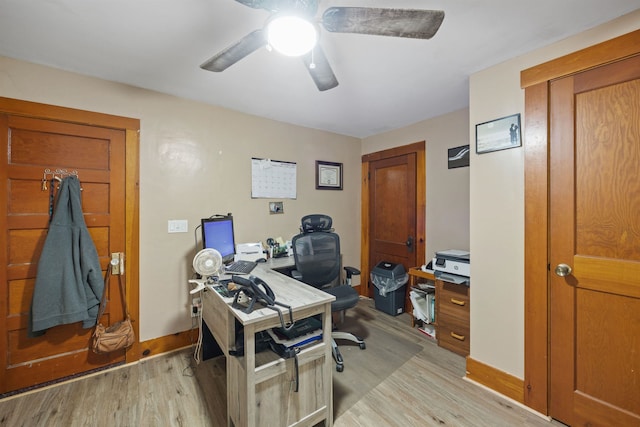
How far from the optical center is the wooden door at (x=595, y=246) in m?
1.38

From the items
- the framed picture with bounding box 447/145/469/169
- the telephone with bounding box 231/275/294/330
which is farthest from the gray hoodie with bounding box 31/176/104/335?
the framed picture with bounding box 447/145/469/169

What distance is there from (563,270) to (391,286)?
1740mm

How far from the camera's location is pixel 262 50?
174 cm

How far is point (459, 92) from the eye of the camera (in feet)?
7.64

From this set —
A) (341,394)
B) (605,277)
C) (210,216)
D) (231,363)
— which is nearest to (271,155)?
(210,216)

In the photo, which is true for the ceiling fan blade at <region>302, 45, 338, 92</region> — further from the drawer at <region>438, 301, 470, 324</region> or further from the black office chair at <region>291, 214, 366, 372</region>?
the drawer at <region>438, 301, 470, 324</region>

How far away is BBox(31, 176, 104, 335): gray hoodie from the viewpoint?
5.96 ft

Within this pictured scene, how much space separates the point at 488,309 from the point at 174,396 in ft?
7.79

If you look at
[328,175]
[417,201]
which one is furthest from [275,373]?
[328,175]

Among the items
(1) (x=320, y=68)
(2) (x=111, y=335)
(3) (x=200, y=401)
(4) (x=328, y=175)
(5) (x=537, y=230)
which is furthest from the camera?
(4) (x=328, y=175)

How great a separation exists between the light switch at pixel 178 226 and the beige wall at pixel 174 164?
0.12 feet

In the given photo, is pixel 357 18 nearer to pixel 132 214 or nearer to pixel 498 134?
pixel 498 134

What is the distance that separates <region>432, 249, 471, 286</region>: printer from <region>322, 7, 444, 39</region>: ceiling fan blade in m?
1.86

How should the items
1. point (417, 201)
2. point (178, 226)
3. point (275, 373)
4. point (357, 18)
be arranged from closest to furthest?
point (357, 18)
point (275, 373)
point (178, 226)
point (417, 201)
